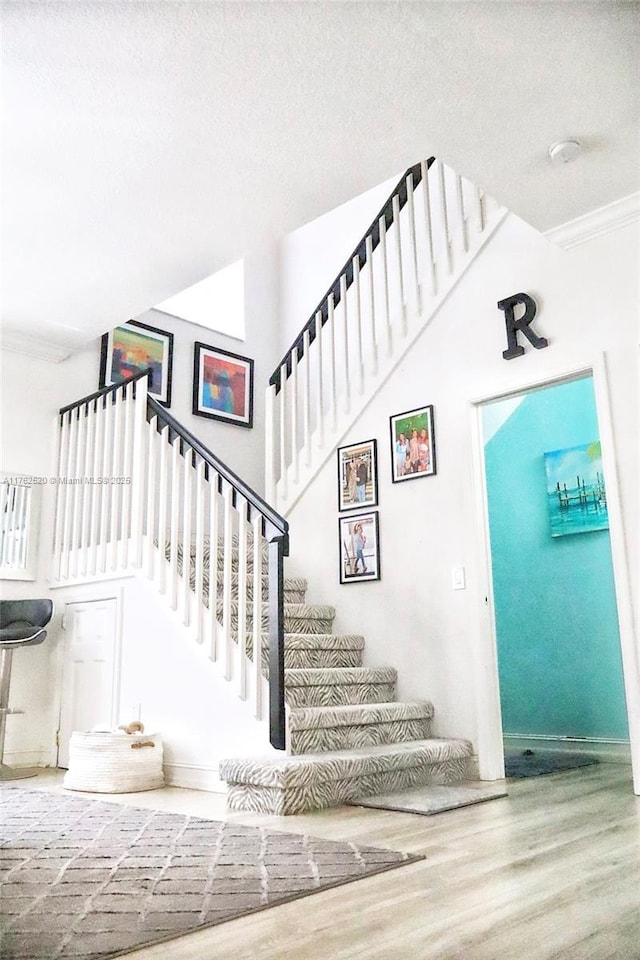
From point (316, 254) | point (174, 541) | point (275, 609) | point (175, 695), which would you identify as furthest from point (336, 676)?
point (316, 254)

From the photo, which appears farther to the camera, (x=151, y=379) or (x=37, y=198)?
(x=151, y=379)

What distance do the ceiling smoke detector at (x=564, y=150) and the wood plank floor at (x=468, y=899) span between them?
265cm

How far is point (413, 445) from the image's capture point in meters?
4.56

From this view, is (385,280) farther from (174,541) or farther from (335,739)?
(335,739)

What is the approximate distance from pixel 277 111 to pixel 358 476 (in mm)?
2416

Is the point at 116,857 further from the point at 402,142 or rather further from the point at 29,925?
the point at 402,142

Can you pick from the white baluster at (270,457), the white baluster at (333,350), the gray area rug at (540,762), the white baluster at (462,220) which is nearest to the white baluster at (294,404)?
the white baluster at (270,457)

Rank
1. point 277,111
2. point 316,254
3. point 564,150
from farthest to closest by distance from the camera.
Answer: point 316,254 < point 564,150 < point 277,111

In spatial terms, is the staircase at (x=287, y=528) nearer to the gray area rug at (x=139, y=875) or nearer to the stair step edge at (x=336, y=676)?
the stair step edge at (x=336, y=676)

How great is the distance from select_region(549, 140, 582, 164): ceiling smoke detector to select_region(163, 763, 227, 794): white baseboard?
318 cm

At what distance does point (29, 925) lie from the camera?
5.67 feet

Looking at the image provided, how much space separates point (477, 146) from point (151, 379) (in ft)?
11.7

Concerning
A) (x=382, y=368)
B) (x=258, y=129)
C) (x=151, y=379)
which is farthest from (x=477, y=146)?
(x=151, y=379)

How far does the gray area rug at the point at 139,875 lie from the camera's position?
1688 millimetres
